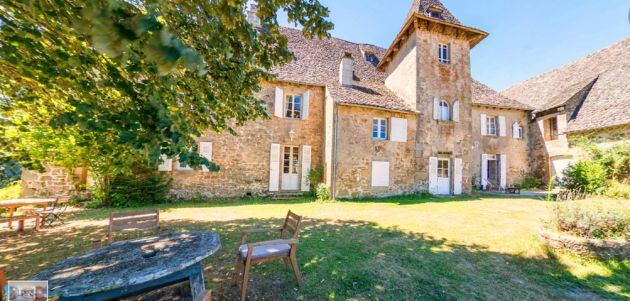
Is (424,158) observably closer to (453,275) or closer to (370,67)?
(370,67)

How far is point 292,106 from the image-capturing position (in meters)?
10.6

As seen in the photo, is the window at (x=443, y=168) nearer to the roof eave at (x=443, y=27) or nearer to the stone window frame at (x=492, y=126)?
the stone window frame at (x=492, y=126)

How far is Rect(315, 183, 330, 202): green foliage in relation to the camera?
9.39 meters

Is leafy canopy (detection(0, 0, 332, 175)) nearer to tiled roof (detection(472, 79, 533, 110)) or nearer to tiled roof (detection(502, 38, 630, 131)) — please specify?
tiled roof (detection(472, 79, 533, 110))

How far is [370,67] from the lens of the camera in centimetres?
1367

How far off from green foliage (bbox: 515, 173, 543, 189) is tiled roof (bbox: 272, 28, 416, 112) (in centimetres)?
937

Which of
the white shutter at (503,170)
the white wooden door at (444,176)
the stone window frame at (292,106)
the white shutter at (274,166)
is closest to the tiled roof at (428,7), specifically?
the stone window frame at (292,106)

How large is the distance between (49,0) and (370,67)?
532 inches

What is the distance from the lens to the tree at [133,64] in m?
0.89

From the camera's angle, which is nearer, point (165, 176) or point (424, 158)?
point (165, 176)

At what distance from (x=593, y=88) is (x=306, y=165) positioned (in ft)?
54.0

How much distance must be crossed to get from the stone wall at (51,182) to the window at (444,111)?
51.3 ft

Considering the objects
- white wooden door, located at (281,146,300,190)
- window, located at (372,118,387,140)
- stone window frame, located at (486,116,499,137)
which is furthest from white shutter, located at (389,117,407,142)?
stone window frame, located at (486,116,499,137)

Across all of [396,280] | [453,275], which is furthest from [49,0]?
[453,275]
